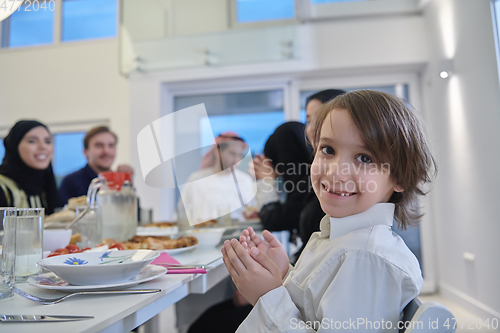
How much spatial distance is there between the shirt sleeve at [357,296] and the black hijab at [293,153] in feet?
1.98

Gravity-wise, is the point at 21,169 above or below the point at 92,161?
below

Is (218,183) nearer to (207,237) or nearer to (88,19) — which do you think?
(207,237)

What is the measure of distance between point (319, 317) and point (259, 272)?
0.37ft

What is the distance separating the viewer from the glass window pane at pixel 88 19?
11.8 feet

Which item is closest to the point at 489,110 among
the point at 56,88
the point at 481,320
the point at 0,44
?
the point at 481,320

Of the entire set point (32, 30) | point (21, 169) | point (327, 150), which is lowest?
point (327, 150)

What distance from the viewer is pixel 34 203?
1.68m

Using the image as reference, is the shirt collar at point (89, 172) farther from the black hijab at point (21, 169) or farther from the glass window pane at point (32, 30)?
the glass window pane at point (32, 30)

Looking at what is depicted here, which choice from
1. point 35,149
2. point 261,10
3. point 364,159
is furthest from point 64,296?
point 261,10

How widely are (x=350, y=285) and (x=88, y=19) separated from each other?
4.00m

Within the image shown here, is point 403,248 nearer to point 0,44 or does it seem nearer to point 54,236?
point 54,236

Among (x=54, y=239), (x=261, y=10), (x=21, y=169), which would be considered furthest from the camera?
(x=261, y=10)

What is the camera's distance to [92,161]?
8.05 feet

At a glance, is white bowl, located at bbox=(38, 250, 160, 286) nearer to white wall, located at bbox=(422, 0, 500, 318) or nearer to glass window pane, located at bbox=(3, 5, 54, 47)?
white wall, located at bbox=(422, 0, 500, 318)
